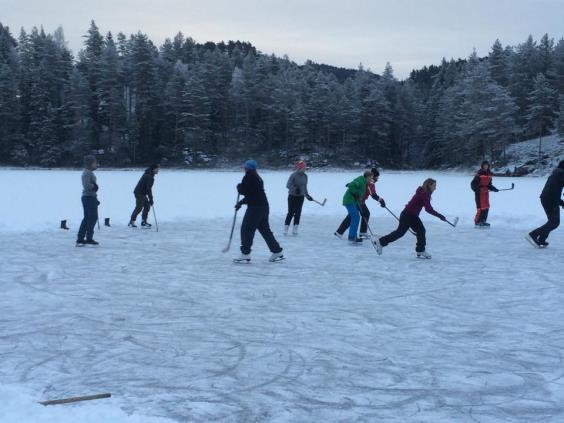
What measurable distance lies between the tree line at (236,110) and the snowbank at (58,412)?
202ft

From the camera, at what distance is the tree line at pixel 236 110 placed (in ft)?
215

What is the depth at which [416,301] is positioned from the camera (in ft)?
22.3

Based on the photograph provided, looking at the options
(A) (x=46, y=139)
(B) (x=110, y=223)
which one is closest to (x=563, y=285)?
(B) (x=110, y=223)

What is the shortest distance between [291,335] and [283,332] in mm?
118

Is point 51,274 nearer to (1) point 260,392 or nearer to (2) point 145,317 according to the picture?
(2) point 145,317

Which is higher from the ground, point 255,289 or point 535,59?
point 535,59

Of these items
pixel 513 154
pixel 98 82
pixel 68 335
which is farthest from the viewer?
pixel 98 82

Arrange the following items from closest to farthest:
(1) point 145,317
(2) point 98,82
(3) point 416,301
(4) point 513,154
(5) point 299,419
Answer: (5) point 299,419 < (1) point 145,317 < (3) point 416,301 < (4) point 513,154 < (2) point 98,82

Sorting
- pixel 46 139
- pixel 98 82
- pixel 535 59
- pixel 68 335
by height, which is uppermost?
pixel 535 59

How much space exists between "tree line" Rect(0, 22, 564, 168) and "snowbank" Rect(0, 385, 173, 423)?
202ft

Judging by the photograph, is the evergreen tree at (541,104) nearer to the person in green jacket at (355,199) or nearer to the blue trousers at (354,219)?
the person in green jacket at (355,199)

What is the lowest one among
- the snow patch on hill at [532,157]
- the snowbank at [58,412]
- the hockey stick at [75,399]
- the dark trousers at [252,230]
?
the hockey stick at [75,399]

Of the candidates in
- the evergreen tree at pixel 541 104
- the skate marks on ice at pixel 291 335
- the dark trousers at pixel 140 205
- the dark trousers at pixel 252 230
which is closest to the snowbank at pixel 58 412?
the skate marks on ice at pixel 291 335

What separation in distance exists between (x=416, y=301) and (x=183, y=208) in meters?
12.5
